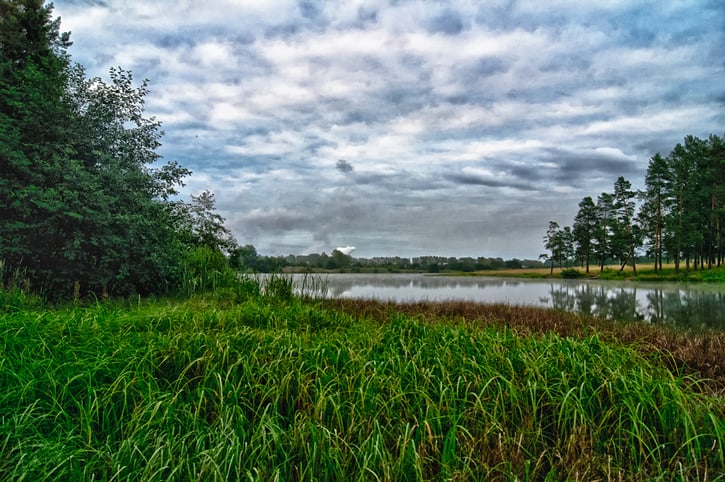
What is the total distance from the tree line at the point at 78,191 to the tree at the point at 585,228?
53507 millimetres

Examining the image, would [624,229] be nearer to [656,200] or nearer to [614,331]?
[656,200]

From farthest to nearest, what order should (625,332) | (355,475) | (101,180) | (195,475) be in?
1. (101,180)
2. (625,332)
3. (355,475)
4. (195,475)

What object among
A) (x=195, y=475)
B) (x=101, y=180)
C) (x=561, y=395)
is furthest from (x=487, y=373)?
(x=101, y=180)

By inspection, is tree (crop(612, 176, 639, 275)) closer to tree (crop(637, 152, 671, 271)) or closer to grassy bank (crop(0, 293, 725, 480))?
tree (crop(637, 152, 671, 271))

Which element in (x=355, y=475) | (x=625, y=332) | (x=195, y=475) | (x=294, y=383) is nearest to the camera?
(x=195, y=475)

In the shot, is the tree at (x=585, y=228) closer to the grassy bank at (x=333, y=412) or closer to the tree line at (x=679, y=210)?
the tree line at (x=679, y=210)

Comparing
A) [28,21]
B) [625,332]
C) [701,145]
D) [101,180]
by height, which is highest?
[701,145]

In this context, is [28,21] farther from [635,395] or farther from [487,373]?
[635,395]

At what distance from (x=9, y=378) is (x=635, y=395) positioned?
601cm

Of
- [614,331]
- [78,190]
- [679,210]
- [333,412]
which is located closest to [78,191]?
[78,190]

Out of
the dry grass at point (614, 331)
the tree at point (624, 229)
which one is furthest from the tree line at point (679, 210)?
the dry grass at point (614, 331)

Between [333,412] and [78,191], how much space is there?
35.7 ft

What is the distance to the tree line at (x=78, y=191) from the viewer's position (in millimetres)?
10266

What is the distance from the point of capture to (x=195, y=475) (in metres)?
2.36
